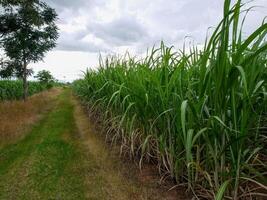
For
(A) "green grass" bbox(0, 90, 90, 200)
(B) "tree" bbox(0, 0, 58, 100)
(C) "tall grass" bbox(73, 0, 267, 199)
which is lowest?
(A) "green grass" bbox(0, 90, 90, 200)

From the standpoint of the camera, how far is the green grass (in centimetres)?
276

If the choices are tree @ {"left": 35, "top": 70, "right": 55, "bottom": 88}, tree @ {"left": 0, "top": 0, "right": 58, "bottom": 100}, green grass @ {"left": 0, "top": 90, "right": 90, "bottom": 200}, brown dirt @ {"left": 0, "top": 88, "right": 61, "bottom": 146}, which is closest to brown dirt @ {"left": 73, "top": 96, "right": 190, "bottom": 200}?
green grass @ {"left": 0, "top": 90, "right": 90, "bottom": 200}

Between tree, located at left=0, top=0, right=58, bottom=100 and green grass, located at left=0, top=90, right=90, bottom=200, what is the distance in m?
6.27

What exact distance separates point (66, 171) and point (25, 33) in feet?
28.5

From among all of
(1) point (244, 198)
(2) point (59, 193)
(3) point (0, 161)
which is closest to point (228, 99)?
(1) point (244, 198)

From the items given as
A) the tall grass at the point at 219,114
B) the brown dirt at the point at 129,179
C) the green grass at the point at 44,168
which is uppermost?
the tall grass at the point at 219,114

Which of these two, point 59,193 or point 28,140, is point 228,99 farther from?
point 28,140

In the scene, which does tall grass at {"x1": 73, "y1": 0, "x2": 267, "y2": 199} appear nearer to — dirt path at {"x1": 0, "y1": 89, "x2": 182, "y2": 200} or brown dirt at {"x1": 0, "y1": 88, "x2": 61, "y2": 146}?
dirt path at {"x1": 0, "y1": 89, "x2": 182, "y2": 200}

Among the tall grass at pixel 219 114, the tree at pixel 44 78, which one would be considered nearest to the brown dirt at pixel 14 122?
the tall grass at pixel 219 114

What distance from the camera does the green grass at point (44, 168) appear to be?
9.05 feet

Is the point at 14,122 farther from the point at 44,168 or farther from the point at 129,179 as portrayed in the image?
the point at 129,179

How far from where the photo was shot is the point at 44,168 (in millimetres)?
3418

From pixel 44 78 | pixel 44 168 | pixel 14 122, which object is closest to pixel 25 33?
pixel 14 122

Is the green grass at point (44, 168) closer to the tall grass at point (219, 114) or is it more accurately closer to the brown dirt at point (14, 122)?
the brown dirt at point (14, 122)
